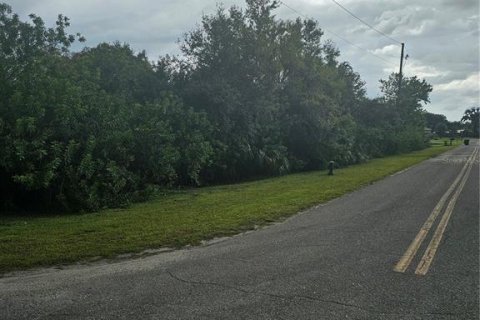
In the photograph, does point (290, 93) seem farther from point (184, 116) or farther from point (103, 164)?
point (103, 164)

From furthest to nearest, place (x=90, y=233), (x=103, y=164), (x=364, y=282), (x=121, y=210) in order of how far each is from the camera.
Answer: (x=103, y=164), (x=121, y=210), (x=90, y=233), (x=364, y=282)

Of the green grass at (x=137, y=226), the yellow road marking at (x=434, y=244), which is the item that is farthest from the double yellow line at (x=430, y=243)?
the green grass at (x=137, y=226)

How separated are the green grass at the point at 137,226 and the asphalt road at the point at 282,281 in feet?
2.14

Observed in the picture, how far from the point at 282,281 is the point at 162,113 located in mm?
14292

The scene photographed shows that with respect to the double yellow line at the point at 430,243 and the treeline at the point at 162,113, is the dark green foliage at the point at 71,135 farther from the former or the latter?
the double yellow line at the point at 430,243

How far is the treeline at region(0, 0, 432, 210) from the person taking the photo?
1300cm

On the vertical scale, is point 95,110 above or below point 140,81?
below

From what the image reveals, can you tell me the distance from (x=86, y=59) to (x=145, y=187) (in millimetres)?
7552

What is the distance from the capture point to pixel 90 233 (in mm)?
8992

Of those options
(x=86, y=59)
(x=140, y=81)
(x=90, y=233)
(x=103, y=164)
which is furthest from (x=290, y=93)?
(x=90, y=233)

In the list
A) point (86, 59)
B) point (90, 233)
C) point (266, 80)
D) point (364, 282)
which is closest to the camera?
point (364, 282)

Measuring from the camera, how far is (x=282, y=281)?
19.1 ft

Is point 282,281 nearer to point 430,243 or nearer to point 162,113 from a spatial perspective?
point 430,243

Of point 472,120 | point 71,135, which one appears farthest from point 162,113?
point 472,120
